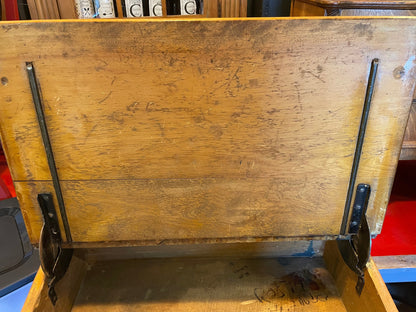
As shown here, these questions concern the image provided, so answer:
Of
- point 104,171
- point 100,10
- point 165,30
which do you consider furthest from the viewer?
point 100,10

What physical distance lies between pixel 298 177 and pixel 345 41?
11.5 inches

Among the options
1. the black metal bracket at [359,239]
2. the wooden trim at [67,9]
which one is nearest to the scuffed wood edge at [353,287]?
the black metal bracket at [359,239]

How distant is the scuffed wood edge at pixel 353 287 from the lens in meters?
0.78

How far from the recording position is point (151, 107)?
68cm

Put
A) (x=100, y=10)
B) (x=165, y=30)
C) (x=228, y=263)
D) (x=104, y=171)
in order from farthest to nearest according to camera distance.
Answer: (x=100, y=10), (x=228, y=263), (x=104, y=171), (x=165, y=30)

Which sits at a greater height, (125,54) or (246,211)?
(125,54)

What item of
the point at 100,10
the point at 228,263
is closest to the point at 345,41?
the point at 228,263

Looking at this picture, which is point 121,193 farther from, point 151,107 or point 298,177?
point 298,177

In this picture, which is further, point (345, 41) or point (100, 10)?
point (100, 10)

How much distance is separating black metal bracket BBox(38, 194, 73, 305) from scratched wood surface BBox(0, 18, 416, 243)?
2cm

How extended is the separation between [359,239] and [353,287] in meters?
0.15

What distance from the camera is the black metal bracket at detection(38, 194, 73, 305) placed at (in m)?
0.76

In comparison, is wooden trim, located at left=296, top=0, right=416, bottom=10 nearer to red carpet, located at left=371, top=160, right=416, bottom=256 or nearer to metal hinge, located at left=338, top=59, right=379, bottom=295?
metal hinge, located at left=338, top=59, right=379, bottom=295

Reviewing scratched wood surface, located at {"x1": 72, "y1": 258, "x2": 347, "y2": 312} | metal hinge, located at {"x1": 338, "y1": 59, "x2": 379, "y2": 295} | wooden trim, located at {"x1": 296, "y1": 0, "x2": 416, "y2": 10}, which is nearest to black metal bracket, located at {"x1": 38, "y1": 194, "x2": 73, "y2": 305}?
scratched wood surface, located at {"x1": 72, "y1": 258, "x2": 347, "y2": 312}
